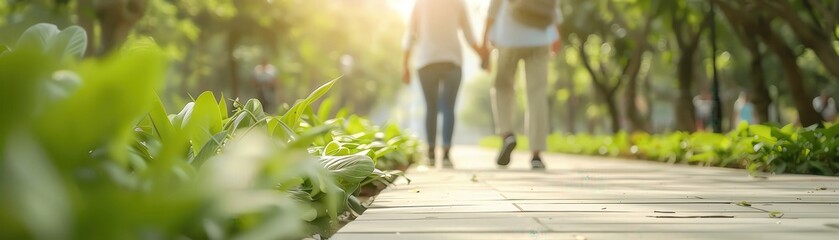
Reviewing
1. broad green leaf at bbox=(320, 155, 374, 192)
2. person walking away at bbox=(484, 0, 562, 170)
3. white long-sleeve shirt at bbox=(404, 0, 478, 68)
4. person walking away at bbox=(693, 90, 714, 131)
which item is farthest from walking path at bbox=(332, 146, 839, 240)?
person walking away at bbox=(693, 90, 714, 131)

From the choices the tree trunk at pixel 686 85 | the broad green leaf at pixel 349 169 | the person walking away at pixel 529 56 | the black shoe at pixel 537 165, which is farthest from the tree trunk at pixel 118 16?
the tree trunk at pixel 686 85

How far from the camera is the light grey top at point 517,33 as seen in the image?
801 centimetres

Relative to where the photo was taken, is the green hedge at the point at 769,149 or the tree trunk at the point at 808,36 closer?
the green hedge at the point at 769,149

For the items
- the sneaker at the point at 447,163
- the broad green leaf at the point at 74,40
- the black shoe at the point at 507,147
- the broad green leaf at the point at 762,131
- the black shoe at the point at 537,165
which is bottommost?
the sneaker at the point at 447,163

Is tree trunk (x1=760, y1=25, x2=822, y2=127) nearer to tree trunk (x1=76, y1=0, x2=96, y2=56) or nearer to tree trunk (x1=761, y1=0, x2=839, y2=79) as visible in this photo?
tree trunk (x1=761, y1=0, x2=839, y2=79)

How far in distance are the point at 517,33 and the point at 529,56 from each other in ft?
0.81

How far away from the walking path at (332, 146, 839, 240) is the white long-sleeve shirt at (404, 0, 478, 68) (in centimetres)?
324

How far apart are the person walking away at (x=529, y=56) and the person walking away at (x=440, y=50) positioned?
554mm

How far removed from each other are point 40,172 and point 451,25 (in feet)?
24.5

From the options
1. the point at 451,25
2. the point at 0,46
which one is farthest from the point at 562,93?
the point at 0,46

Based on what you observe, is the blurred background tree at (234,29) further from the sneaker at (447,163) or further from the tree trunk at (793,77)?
the tree trunk at (793,77)

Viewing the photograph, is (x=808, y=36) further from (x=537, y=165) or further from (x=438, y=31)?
(x=438, y=31)

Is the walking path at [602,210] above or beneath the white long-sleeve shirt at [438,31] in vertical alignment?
beneath

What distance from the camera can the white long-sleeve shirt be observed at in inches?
341
